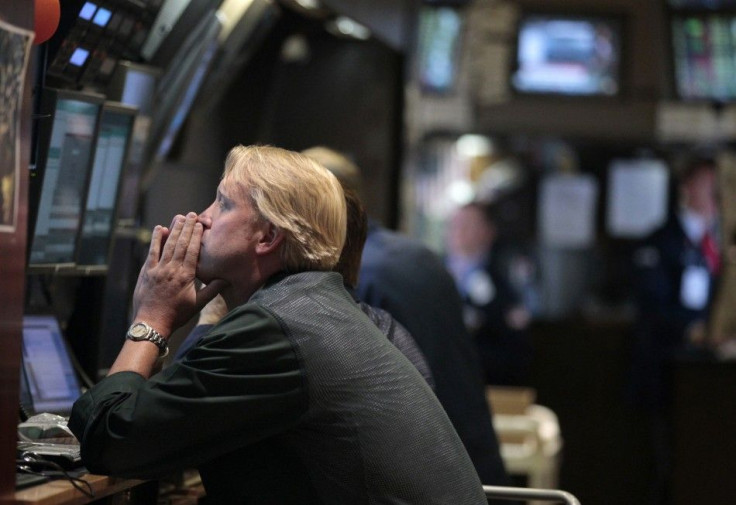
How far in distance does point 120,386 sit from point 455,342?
174 centimetres

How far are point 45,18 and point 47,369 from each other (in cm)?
93

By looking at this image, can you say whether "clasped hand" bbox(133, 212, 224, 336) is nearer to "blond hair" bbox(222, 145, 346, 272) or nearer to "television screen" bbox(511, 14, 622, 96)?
"blond hair" bbox(222, 145, 346, 272)

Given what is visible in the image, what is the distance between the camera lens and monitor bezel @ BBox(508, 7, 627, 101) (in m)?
8.51

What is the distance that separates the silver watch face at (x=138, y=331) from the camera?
2549 mm

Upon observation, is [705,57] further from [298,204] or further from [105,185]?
[298,204]

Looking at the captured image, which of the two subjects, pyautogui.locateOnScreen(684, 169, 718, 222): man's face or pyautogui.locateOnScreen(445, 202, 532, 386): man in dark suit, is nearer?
pyautogui.locateOnScreen(445, 202, 532, 386): man in dark suit

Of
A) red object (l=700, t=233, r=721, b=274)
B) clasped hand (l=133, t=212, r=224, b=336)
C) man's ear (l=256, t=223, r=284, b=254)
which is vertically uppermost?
man's ear (l=256, t=223, r=284, b=254)

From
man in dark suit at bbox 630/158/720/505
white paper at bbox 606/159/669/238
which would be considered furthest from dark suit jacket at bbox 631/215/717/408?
white paper at bbox 606/159/669/238

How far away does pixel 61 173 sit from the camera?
3369 mm

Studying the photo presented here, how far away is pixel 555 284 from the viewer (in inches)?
391

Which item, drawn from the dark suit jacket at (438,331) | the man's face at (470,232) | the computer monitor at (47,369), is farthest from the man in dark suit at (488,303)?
the computer monitor at (47,369)

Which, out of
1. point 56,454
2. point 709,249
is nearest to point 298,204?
point 56,454

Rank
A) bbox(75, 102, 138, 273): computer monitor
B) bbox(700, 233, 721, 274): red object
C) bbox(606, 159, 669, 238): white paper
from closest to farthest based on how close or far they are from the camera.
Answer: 1. bbox(75, 102, 138, 273): computer monitor
2. bbox(700, 233, 721, 274): red object
3. bbox(606, 159, 669, 238): white paper

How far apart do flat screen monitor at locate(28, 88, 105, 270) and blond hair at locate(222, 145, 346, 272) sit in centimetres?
84
